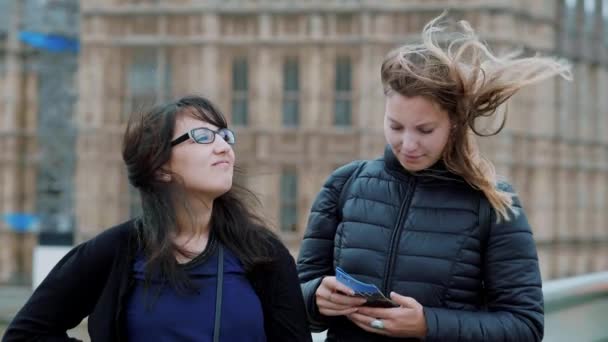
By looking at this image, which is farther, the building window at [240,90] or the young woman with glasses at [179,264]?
the building window at [240,90]

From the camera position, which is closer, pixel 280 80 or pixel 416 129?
pixel 416 129

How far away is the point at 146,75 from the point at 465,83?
26219mm

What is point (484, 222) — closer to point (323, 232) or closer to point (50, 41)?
point (323, 232)

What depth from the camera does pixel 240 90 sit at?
95.7ft

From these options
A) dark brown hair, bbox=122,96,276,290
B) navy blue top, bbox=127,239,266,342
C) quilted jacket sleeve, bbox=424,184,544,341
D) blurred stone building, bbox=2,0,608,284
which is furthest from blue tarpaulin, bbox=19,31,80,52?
quilted jacket sleeve, bbox=424,184,544,341

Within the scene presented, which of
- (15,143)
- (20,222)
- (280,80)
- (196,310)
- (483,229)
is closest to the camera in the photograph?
(196,310)

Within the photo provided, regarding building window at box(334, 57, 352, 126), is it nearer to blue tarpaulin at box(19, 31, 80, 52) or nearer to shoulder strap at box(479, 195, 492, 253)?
blue tarpaulin at box(19, 31, 80, 52)

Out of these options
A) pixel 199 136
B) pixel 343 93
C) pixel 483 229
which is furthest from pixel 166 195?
pixel 343 93

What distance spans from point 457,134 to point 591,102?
103 feet

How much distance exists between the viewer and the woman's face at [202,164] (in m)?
3.65

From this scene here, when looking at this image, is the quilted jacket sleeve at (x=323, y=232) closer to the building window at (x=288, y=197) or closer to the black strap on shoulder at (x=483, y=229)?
the black strap on shoulder at (x=483, y=229)

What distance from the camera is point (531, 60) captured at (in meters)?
3.76

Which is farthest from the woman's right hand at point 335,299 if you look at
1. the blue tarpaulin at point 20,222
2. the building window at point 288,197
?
the blue tarpaulin at point 20,222

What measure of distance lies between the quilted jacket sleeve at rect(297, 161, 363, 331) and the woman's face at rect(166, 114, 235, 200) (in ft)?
1.39
